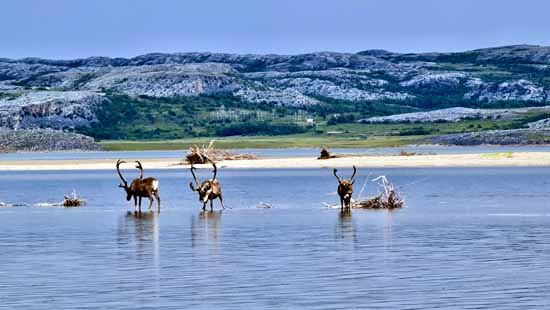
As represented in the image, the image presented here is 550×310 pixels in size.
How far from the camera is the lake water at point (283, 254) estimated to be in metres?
23.0

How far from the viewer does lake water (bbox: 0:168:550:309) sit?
2295cm

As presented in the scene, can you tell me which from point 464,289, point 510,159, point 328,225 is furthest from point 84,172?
point 464,289

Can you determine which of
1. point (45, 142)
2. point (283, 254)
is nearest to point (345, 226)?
point (283, 254)

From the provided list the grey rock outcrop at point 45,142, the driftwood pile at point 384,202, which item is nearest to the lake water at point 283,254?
the driftwood pile at point 384,202

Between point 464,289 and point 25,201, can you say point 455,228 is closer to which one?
point 464,289

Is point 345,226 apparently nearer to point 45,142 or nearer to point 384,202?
point 384,202

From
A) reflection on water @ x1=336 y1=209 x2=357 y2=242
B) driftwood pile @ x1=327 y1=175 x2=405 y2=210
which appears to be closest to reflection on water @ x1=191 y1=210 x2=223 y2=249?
reflection on water @ x1=336 y1=209 x2=357 y2=242

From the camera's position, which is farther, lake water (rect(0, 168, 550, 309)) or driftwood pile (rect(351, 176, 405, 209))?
driftwood pile (rect(351, 176, 405, 209))

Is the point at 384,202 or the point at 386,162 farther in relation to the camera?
the point at 386,162

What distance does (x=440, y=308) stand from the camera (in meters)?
21.4

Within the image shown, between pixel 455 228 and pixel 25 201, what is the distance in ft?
73.0

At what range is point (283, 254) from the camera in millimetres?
29797

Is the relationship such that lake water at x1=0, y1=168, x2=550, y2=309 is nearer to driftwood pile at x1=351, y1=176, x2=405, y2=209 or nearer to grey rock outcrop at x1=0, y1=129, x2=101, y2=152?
driftwood pile at x1=351, y1=176, x2=405, y2=209

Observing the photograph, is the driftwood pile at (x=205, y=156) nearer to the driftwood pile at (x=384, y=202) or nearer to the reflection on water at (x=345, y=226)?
the driftwood pile at (x=384, y=202)
